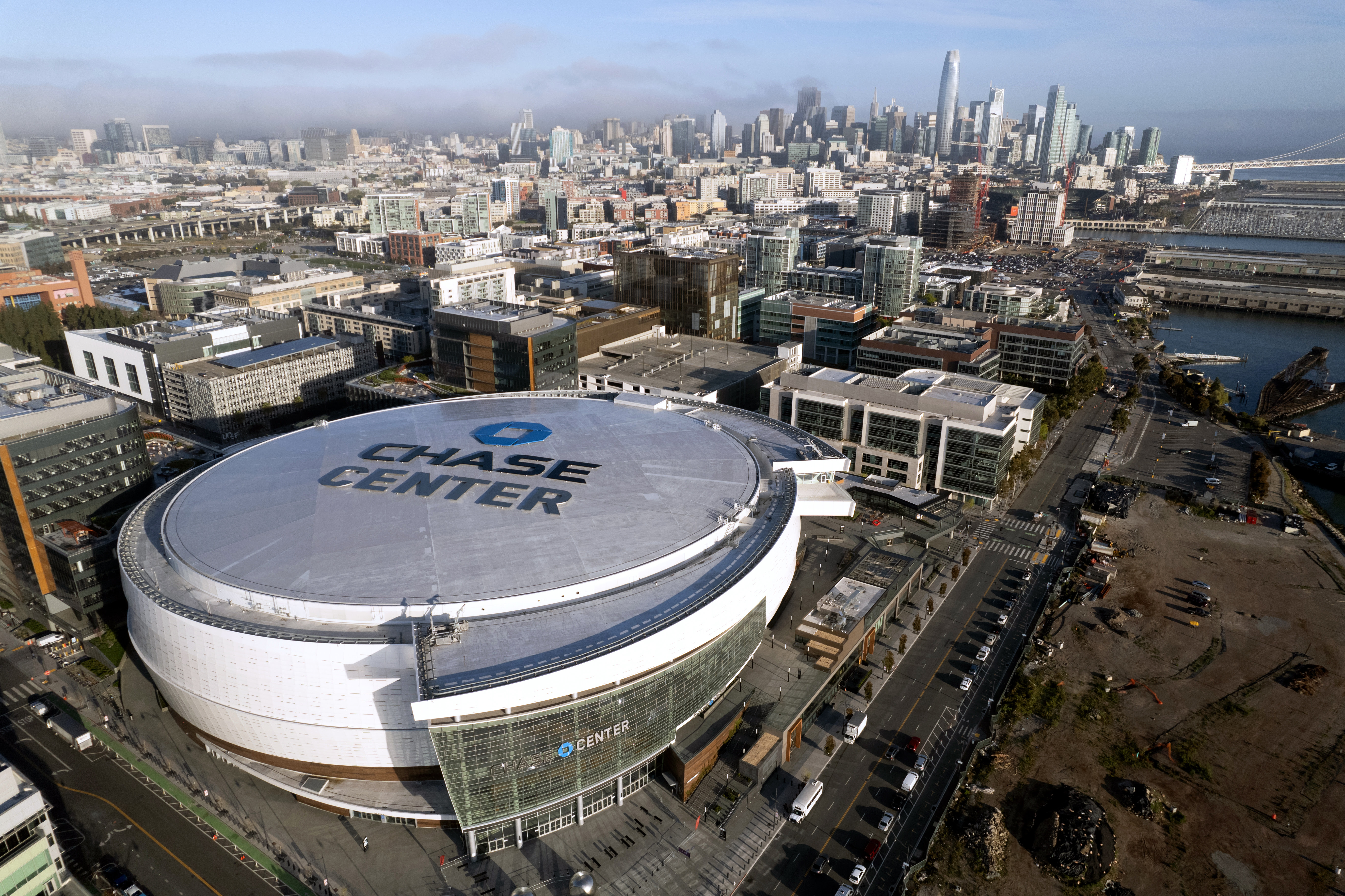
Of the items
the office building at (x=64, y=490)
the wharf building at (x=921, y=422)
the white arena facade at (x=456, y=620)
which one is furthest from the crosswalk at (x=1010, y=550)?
the office building at (x=64, y=490)

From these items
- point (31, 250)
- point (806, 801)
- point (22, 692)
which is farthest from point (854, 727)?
point (31, 250)

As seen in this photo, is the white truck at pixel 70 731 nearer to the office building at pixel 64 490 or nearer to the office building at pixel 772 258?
the office building at pixel 64 490

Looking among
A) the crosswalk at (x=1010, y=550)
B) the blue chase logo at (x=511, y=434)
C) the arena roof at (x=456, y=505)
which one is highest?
the blue chase logo at (x=511, y=434)

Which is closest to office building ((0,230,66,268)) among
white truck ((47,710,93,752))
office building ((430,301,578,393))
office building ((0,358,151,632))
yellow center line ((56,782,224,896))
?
office building ((430,301,578,393))

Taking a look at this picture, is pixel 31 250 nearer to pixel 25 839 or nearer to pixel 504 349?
pixel 504 349

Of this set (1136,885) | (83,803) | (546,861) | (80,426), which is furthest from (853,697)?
(80,426)

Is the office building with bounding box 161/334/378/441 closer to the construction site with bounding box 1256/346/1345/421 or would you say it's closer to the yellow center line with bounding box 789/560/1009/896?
the yellow center line with bounding box 789/560/1009/896

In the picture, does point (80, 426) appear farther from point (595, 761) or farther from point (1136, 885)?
point (1136, 885)
